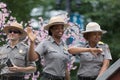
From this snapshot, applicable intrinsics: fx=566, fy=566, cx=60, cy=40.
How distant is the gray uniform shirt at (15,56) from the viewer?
22.2 ft

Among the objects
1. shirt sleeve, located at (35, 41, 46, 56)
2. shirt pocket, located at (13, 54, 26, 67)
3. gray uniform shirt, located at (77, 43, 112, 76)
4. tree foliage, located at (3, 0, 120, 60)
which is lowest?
tree foliage, located at (3, 0, 120, 60)

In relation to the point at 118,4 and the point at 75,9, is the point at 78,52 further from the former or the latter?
the point at 75,9

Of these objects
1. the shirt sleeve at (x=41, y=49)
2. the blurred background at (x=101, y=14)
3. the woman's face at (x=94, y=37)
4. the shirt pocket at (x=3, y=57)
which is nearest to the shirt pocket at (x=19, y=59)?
the shirt pocket at (x=3, y=57)

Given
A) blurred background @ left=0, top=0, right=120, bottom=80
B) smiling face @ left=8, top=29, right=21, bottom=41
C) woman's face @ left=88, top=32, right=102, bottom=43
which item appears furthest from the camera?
blurred background @ left=0, top=0, right=120, bottom=80

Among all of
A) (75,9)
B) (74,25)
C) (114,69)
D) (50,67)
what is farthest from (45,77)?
(75,9)

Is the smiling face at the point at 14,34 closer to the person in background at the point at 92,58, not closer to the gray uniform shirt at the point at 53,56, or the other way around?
the gray uniform shirt at the point at 53,56

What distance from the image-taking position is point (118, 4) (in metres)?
20.9

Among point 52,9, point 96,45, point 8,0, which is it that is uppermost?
point 96,45

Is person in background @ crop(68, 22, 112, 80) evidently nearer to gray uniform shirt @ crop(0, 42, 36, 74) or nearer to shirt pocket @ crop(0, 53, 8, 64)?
gray uniform shirt @ crop(0, 42, 36, 74)

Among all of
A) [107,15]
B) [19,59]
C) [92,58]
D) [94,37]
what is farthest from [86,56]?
[107,15]

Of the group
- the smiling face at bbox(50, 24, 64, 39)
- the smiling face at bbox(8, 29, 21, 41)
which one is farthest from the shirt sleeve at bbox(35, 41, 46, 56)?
the smiling face at bbox(8, 29, 21, 41)

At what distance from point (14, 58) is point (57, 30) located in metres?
0.62

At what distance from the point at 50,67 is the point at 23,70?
1.05ft

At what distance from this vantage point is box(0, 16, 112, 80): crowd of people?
666cm
